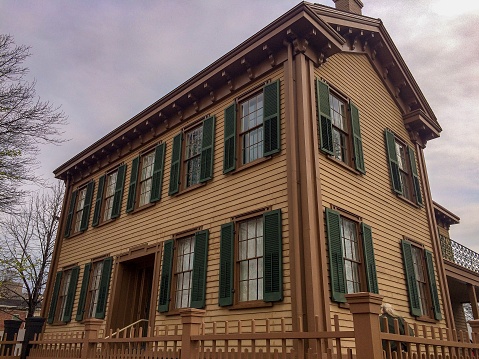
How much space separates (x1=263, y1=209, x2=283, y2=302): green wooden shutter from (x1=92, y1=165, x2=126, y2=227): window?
7.24 m

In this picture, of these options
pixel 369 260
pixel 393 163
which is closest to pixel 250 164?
pixel 369 260

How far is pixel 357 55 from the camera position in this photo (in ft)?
40.9

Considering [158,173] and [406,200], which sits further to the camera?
[158,173]

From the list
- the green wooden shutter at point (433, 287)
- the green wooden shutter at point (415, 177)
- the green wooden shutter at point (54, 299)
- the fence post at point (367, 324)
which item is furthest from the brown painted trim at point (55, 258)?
the fence post at point (367, 324)

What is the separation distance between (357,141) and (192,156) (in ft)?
15.5

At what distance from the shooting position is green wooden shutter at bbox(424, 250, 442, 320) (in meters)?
11.0

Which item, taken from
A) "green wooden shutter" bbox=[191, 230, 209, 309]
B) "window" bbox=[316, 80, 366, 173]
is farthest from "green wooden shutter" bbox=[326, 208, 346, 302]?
"green wooden shutter" bbox=[191, 230, 209, 309]

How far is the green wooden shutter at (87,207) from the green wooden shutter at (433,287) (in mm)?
12119

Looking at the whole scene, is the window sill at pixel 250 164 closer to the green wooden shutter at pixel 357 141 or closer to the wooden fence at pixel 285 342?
the green wooden shutter at pixel 357 141

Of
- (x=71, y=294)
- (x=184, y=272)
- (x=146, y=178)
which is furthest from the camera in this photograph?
(x=71, y=294)

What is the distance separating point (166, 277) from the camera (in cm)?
1070

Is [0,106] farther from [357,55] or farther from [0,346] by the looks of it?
[357,55]

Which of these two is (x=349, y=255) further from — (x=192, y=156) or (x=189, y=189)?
(x=192, y=156)

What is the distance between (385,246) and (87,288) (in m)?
9.86
